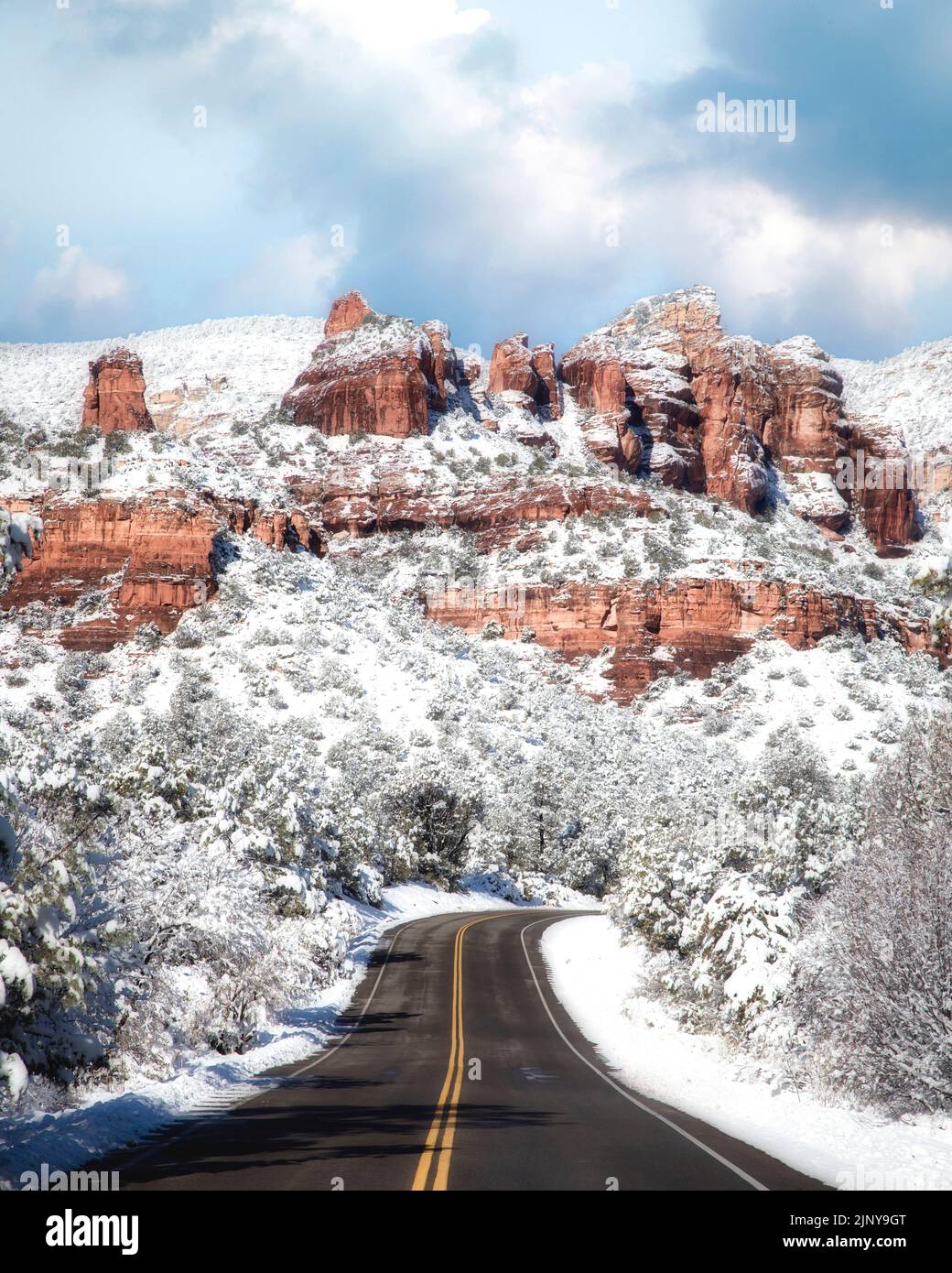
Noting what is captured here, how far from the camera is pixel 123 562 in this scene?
270 ft

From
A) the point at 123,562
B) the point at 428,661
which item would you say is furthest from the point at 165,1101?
the point at 123,562

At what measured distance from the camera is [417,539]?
384 feet

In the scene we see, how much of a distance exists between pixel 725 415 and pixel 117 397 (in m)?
102

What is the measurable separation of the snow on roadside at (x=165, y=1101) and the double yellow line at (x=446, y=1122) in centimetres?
286

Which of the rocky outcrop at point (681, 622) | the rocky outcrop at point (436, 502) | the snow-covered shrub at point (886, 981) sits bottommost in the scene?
the snow-covered shrub at point (886, 981)

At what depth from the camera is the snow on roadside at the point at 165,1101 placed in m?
8.51

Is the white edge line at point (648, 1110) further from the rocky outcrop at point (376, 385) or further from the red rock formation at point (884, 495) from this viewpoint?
the red rock formation at point (884, 495)

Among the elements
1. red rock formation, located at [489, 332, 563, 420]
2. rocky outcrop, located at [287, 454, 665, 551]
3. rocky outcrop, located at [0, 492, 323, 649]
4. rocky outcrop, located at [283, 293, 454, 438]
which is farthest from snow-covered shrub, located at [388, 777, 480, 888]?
red rock formation, located at [489, 332, 563, 420]

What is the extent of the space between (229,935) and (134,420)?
105 m

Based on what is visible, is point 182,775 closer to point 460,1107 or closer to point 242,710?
point 460,1107

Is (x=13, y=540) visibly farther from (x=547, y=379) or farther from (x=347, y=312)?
(x=547, y=379)

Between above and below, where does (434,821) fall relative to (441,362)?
below

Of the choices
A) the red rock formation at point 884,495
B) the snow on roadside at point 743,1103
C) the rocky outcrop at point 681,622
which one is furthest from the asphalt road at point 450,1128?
the red rock formation at point 884,495
